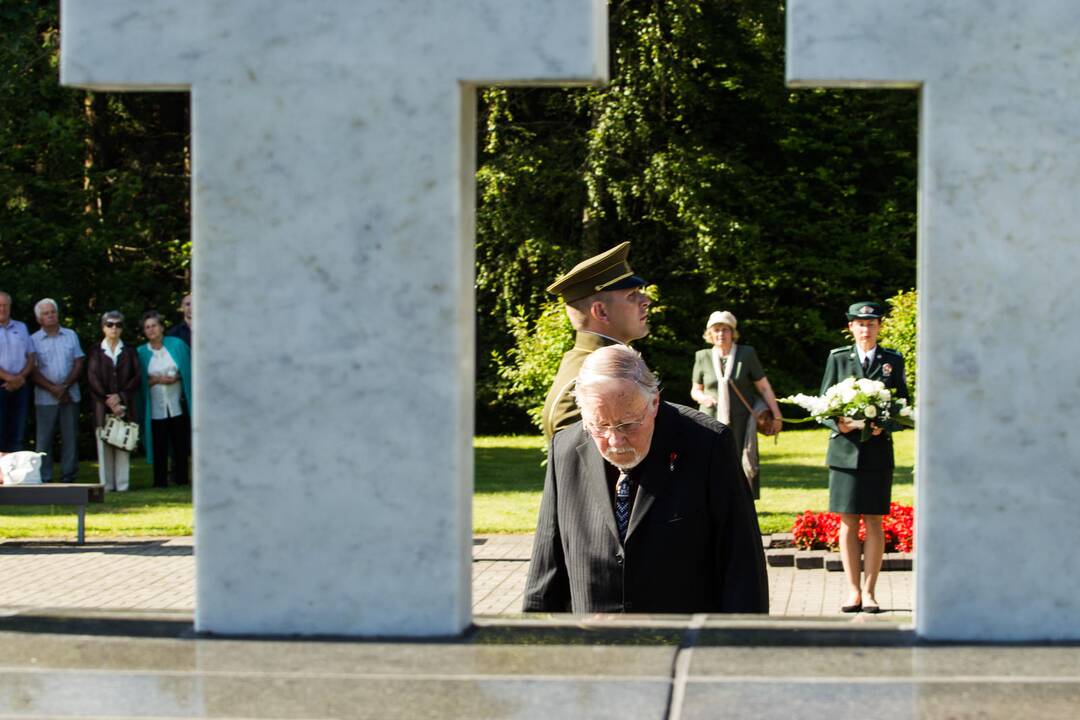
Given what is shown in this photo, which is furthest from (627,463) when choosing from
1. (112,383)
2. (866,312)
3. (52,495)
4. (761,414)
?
(112,383)

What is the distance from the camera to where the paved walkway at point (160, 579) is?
10.0 meters

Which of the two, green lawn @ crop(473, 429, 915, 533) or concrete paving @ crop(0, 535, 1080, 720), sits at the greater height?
concrete paving @ crop(0, 535, 1080, 720)

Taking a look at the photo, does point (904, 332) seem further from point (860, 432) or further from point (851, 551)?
point (851, 551)

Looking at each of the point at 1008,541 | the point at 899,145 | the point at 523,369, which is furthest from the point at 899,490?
the point at 899,145

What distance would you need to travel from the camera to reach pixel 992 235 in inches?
107

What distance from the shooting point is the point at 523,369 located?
17.8m

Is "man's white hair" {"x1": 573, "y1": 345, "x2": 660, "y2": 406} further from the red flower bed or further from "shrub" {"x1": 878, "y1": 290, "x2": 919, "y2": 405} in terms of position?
"shrub" {"x1": 878, "y1": 290, "x2": 919, "y2": 405}

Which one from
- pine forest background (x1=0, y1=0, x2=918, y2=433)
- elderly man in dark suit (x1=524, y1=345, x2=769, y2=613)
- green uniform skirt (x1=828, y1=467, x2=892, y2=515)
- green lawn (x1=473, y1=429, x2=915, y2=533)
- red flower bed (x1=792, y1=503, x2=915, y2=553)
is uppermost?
pine forest background (x1=0, y1=0, x2=918, y2=433)

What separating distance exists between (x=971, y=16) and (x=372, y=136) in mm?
1075

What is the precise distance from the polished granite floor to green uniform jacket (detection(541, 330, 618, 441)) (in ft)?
11.0

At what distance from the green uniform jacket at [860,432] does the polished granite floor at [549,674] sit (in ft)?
23.9

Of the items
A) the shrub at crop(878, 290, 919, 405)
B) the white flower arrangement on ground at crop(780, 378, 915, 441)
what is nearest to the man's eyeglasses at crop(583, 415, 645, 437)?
the white flower arrangement on ground at crop(780, 378, 915, 441)

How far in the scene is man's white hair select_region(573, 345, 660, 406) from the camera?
4781mm

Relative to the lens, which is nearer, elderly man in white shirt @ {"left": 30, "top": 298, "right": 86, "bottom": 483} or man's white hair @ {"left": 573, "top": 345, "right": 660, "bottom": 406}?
man's white hair @ {"left": 573, "top": 345, "right": 660, "bottom": 406}
